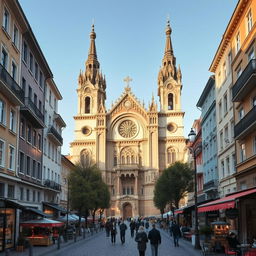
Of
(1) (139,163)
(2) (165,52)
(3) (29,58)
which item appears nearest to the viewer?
(3) (29,58)

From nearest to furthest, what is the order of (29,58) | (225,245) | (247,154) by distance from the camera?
(225,245) → (247,154) → (29,58)

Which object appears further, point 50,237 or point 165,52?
point 165,52

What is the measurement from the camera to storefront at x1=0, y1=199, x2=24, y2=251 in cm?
2430

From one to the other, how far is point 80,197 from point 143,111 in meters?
51.5

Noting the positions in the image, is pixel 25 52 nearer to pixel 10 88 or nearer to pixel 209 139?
pixel 10 88

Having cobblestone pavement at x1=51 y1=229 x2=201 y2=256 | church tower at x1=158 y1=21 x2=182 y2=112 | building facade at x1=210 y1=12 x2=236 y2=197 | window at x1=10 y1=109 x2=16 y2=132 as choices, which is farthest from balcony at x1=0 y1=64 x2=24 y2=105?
church tower at x1=158 y1=21 x2=182 y2=112

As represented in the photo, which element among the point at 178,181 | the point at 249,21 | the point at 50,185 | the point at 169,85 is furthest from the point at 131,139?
the point at 249,21

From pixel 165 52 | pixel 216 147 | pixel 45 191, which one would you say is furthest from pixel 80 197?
pixel 165 52

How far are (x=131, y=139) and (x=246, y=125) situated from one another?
70.9 m

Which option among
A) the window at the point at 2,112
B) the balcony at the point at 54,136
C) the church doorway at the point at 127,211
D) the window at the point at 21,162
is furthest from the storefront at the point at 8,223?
the church doorway at the point at 127,211

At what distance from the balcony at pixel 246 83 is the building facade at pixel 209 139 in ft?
43.1

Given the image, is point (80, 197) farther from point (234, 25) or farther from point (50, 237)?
point (234, 25)

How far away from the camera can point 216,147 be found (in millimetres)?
41844

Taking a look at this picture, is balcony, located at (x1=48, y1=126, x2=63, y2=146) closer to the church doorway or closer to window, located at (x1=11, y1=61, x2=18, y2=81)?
window, located at (x1=11, y1=61, x2=18, y2=81)
